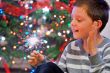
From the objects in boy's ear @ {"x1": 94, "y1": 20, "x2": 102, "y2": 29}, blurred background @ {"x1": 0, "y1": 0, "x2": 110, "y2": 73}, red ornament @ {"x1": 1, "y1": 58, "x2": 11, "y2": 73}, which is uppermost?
boy's ear @ {"x1": 94, "y1": 20, "x2": 102, "y2": 29}

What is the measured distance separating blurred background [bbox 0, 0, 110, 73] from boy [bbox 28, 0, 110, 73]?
59 cm

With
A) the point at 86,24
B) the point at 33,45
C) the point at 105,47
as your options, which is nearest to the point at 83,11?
the point at 86,24

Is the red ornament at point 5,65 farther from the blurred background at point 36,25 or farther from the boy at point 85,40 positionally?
the boy at point 85,40

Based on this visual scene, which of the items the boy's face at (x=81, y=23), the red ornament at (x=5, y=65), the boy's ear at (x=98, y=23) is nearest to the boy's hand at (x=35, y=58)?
the boy's face at (x=81, y=23)

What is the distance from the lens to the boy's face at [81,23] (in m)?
1.28

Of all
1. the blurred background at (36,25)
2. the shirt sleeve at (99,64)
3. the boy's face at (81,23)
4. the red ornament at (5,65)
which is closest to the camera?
the shirt sleeve at (99,64)

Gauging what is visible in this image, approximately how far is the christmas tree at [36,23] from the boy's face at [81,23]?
66 cm

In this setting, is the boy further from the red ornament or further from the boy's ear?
the red ornament

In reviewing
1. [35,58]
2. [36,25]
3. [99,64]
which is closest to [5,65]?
[36,25]

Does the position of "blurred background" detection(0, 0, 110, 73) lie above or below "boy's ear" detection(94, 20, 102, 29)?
below

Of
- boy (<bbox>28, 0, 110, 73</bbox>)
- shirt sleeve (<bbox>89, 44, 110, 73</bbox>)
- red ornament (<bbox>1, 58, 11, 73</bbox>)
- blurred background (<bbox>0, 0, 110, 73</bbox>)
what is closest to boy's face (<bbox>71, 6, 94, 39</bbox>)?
boy (<bbox>28, 0, 110, 73</bbox>)

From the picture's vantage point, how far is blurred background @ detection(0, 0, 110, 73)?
1.96 m

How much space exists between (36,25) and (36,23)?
1cm

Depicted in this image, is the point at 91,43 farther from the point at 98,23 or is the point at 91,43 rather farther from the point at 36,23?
the point at 36,23
